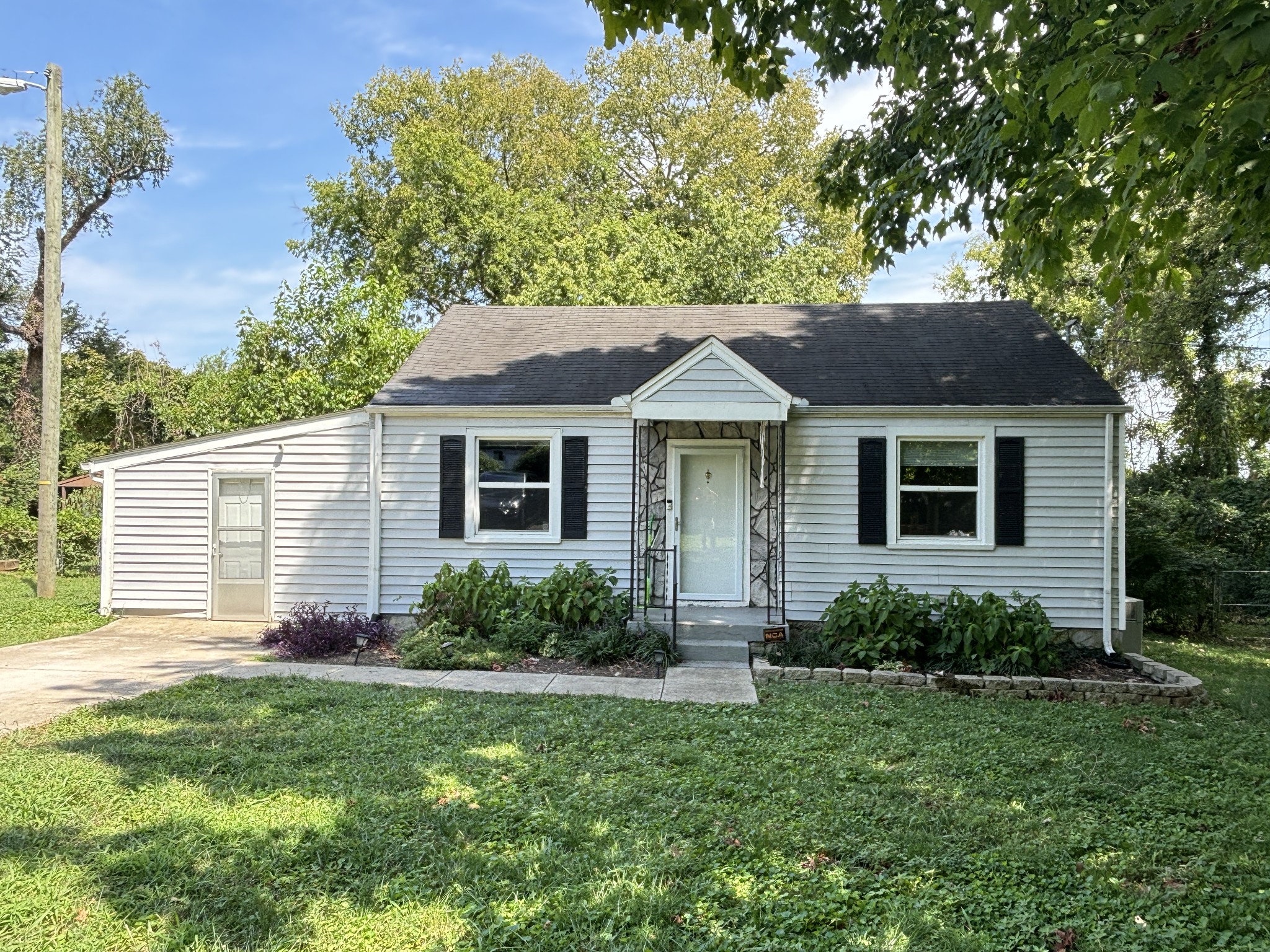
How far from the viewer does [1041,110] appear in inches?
212

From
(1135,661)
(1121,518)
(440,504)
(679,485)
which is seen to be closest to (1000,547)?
(1121,518)

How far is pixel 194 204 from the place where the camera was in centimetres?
2020

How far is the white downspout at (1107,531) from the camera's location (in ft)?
29.3

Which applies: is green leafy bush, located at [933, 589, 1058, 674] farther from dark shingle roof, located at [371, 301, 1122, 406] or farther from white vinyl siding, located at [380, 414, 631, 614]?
white vinyl siding, located at [380, 414, 631, 614]

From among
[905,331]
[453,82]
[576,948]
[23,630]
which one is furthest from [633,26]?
[453,82]

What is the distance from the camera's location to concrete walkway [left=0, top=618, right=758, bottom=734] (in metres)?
6.32

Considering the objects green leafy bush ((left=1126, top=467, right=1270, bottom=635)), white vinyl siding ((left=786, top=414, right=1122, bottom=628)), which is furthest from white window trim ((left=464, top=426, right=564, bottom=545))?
green leafy bush ((left=1126, top=467, right=1270, bottom=635))

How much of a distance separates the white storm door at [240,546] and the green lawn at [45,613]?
1.52m

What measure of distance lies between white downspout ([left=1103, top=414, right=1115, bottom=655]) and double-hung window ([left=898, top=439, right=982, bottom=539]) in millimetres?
1414

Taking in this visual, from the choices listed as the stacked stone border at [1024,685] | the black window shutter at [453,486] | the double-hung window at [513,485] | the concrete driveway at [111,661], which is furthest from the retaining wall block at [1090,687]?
the concrete driveway at [111,661]

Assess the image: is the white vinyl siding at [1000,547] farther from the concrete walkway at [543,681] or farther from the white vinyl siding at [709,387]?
the concrete walkway at [543,681]

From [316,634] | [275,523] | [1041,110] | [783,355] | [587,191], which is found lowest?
[316,634]

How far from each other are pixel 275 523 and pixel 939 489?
844cm

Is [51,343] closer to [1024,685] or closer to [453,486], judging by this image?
[453,486]
